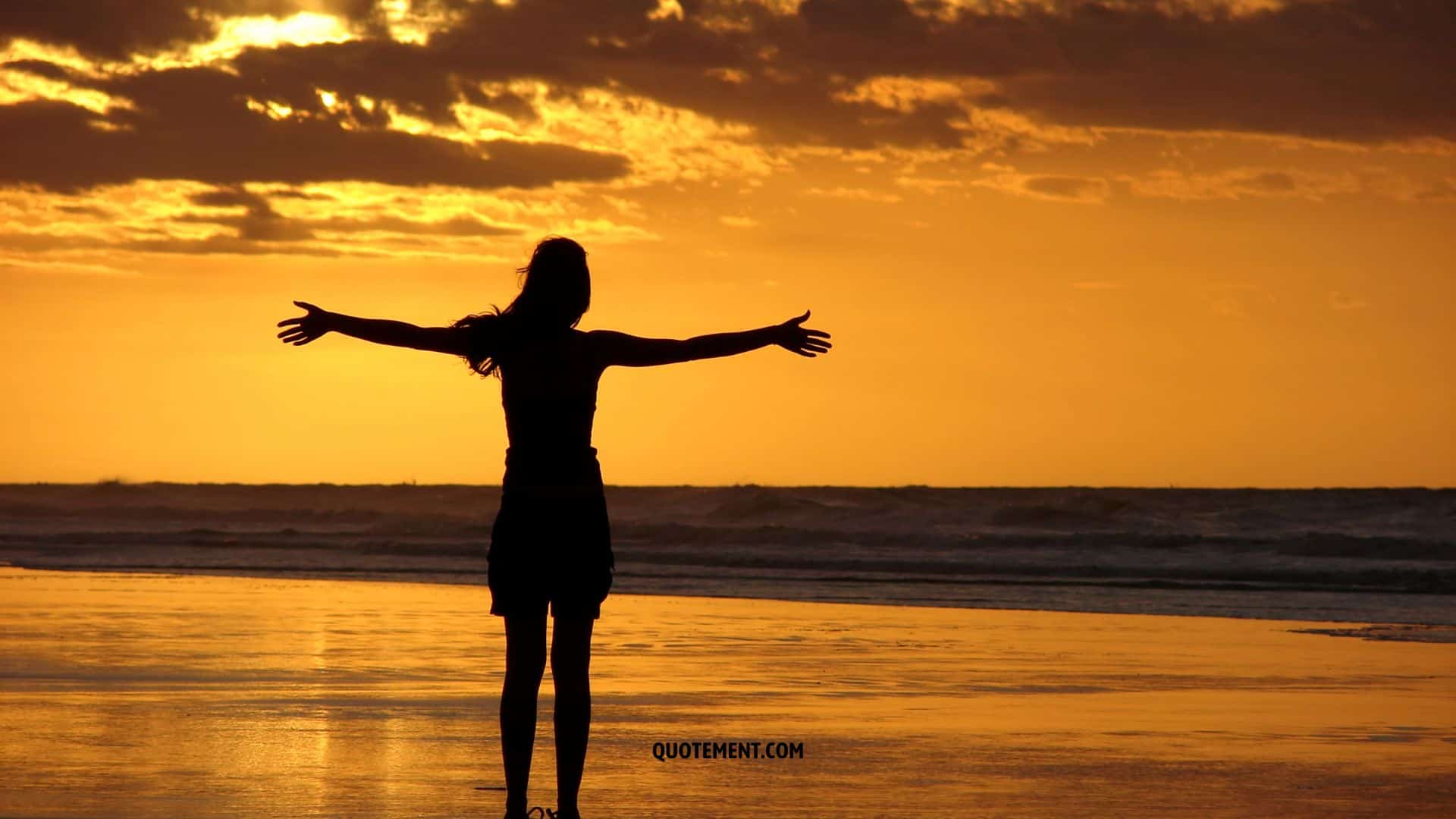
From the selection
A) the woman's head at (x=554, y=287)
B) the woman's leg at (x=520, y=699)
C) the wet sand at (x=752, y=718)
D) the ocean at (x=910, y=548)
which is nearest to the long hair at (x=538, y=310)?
the woman's head at (x=554, y=287)

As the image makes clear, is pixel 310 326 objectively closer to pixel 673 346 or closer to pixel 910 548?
pixel 673 346

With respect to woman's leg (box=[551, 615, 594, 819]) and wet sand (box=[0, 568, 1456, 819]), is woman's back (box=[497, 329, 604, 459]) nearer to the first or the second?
woman's leg (box=[551, 615, 594, 819])

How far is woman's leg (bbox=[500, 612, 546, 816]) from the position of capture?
638 cm

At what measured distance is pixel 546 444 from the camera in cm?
630

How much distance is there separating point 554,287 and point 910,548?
105 ft

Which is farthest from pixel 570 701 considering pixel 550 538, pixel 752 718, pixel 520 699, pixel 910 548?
pixel 910 548

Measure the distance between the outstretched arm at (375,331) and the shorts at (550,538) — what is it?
420mm

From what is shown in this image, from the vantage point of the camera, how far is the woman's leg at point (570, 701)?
638 cm

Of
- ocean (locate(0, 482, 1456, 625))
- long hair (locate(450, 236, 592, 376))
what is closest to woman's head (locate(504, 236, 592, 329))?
long hair (locate(450, 236, 592, 376))

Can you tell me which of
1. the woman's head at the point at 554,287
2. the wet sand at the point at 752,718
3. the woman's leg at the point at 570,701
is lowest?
the wet sand at the point at 752,718

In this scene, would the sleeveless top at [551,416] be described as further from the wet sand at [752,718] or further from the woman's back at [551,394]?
the wet sand at [752,718]

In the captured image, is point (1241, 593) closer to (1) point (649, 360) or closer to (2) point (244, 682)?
(2) point (244, 682)

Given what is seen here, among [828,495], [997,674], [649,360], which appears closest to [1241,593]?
[997,674]

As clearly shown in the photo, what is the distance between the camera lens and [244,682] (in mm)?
10633
